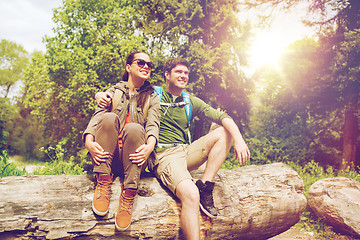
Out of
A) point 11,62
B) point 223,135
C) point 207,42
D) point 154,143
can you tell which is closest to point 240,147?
point 223,135

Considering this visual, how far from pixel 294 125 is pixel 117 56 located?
374 inches

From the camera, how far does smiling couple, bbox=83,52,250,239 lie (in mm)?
2598

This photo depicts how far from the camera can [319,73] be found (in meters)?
12.0

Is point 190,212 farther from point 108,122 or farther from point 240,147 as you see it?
point 108,122

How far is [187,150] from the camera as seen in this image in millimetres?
3420

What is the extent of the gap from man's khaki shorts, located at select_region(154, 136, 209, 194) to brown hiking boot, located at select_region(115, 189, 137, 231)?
0.48 meters

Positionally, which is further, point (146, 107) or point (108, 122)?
point (146, 107)

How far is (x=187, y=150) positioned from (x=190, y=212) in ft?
3.12

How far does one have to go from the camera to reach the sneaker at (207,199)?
2.93 m

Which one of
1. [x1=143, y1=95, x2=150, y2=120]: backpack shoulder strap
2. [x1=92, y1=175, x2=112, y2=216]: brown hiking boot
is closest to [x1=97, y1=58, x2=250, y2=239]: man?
[x1=143, y1=95, x2=150, y2=120]: backpack shoulder strap

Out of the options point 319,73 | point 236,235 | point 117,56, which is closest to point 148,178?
point 236,235

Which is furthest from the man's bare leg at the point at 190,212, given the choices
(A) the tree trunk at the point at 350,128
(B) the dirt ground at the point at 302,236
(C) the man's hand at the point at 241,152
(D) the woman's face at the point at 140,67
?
(A) the tree trunk at the point at 350,128

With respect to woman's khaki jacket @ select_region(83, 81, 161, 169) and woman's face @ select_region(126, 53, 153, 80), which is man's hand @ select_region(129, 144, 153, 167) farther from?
woman's face @ select_region(126, 53, 153, 80)

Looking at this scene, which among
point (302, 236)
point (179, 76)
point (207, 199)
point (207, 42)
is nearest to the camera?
point (207, 199)
